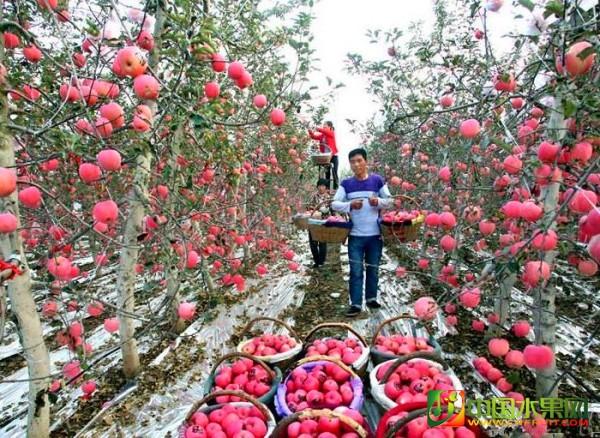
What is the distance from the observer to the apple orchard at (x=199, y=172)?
1.52 metres

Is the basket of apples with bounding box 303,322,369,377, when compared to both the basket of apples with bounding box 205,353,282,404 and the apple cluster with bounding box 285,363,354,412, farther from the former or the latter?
the basket of apples with bounding box 205,353,282,404

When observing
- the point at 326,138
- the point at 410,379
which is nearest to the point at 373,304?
the point at 410,379

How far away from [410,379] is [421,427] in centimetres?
52

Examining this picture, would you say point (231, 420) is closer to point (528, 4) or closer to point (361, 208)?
point (528, 4)

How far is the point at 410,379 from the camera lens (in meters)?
2.04

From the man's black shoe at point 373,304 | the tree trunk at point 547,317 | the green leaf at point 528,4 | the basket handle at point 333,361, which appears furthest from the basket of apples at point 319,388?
the man's black shoe at point 373,304

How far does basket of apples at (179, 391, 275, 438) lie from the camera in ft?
5.69

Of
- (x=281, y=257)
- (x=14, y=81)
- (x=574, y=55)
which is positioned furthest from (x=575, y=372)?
(x=281, y=257)

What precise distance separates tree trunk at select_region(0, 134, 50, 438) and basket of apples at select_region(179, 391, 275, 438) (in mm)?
753

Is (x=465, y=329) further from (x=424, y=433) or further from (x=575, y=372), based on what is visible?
(x=424, y=433)

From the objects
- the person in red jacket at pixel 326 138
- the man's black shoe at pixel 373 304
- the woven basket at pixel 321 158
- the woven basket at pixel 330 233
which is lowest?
the man's black shoe at pixel 373 304

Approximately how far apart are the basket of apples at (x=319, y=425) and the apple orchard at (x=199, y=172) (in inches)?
22.8

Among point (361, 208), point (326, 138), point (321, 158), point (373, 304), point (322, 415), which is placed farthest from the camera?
point (326, 138)

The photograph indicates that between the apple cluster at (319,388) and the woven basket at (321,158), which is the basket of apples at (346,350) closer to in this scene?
the apple cluster at (319,388)
